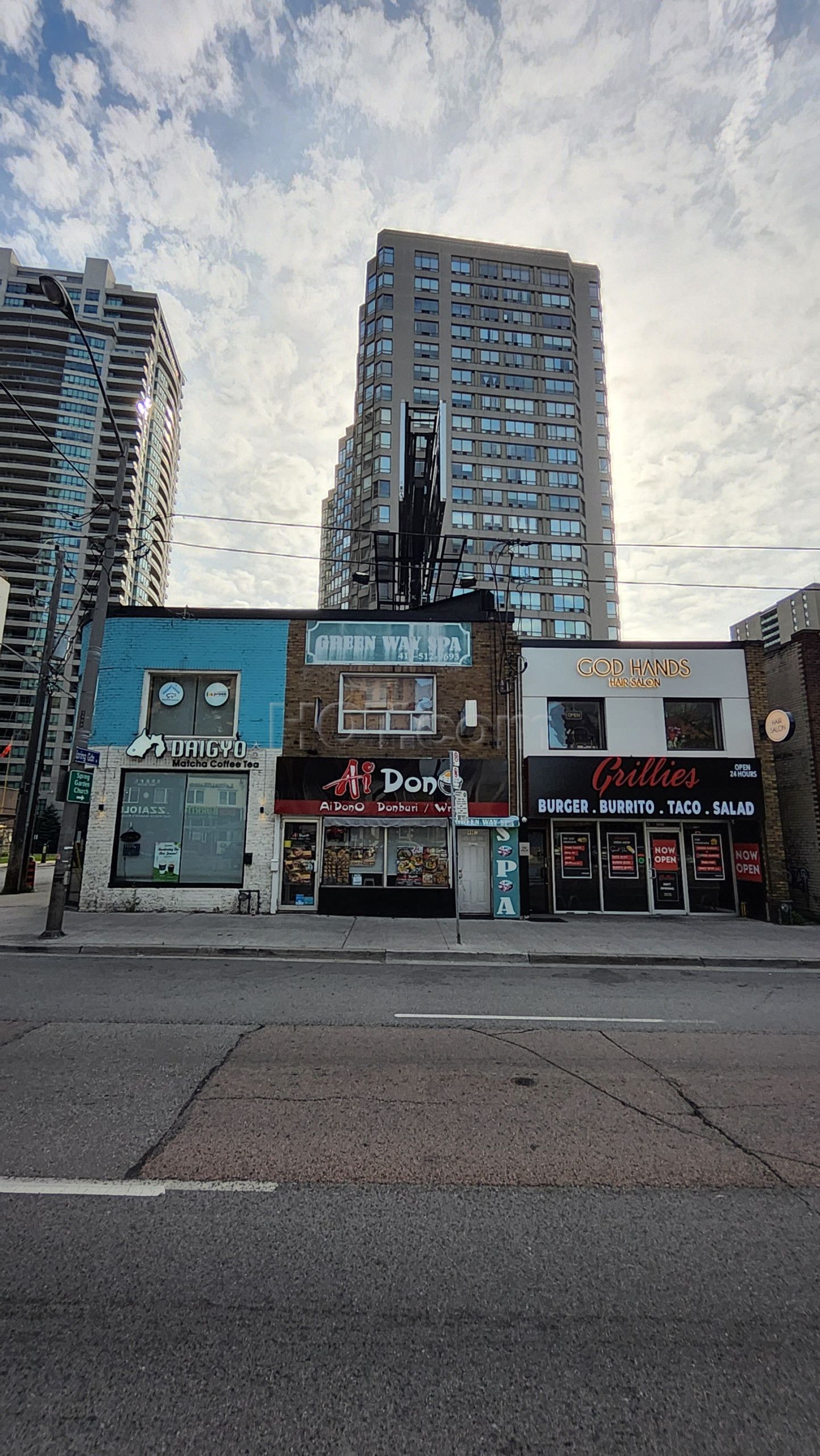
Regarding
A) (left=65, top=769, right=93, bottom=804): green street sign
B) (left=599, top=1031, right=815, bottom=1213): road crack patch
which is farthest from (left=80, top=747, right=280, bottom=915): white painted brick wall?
(left=599, top=1031, right=815, bottom=1213): road crack patch

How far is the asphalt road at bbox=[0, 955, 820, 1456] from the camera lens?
2.25 metres

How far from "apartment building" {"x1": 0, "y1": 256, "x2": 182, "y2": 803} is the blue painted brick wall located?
73.4m

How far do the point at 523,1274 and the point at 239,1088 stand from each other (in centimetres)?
290

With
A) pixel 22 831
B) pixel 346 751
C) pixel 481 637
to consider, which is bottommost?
pixel 22 831

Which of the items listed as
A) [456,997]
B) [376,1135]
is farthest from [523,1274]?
[456,997]

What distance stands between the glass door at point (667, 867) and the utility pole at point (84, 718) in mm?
14069

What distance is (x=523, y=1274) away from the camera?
3041 mm

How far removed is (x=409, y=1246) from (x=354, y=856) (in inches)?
533

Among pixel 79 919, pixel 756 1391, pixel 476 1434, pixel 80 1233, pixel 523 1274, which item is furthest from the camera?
pixel 79 919

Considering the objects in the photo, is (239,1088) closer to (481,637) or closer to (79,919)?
(79,919)

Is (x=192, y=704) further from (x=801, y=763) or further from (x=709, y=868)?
(x=801, y=763)

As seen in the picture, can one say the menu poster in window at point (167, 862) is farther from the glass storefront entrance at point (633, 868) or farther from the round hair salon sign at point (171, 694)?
the glass storefront entrance at point (633, 868)

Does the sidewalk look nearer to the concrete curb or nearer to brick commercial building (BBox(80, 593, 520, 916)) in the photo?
the concrete curb

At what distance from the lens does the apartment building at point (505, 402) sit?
Answer: 65.6 m
